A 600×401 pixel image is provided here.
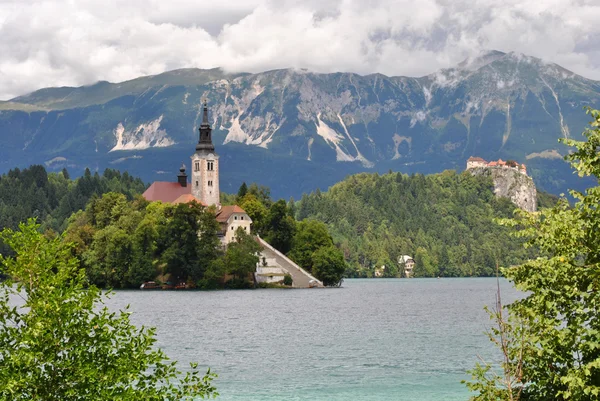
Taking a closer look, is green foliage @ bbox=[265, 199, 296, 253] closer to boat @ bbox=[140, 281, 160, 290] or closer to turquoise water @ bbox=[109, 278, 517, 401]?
boat @ bbox=[140, 281, 160, 290]

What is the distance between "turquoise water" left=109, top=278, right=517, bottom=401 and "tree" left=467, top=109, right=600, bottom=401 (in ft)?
66.7

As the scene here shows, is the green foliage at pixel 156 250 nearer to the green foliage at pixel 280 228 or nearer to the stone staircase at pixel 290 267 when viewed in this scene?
the stone staircase at pixel 290 267

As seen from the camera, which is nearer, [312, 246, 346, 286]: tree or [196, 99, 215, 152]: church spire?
[312, 246, 346, 286]: tree

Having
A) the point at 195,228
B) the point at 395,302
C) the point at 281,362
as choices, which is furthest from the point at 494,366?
the point at 195,228

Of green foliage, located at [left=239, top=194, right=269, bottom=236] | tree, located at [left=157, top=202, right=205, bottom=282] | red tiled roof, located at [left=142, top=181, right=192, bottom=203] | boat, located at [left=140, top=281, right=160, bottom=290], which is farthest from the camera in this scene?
red tiled roof, located at [left=142, top=181, right=192, bottom=203]

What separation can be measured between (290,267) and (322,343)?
78248 millimetres

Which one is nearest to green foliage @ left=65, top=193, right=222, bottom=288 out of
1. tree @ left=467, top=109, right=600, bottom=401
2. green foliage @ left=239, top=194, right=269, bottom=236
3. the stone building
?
the stone building

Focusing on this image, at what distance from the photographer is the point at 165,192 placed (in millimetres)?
187875

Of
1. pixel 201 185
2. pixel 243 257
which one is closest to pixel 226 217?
pixel 243 257

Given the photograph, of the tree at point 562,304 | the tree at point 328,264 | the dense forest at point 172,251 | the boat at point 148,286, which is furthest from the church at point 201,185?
the tree at point 562,304

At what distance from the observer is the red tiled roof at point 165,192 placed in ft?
605

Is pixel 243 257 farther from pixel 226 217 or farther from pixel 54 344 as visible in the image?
pixel 54 344

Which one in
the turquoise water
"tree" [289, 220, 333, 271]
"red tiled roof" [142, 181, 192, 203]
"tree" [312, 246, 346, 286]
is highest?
"red tiled roof" [142, 181, 192, 203]

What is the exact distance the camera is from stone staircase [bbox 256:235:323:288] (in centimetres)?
14262
